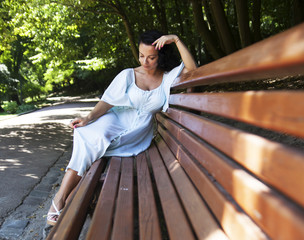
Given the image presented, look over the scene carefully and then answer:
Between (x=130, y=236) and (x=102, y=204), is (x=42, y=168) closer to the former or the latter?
(x=102, y=204)

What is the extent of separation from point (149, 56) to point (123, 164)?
46.2 inches

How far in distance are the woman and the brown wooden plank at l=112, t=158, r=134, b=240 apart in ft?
1.86

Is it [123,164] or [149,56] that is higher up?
[149,56]

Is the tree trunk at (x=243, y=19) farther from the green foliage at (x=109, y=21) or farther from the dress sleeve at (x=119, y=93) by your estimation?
the dress sleeve at (x=119, y=93)

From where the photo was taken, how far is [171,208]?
1.68 m

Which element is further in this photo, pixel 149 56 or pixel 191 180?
pixel 149 56

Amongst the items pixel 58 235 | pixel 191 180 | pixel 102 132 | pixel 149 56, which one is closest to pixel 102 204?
pixel 58 235

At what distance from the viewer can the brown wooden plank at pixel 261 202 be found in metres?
0.79

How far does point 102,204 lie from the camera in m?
1.81

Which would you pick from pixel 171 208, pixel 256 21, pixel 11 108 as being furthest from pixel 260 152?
pixel 11 108

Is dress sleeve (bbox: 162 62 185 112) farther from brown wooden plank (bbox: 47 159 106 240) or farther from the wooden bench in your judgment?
brown wooden plank (bbox: 47 159 106 240)

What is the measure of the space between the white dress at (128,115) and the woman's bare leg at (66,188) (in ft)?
1.26

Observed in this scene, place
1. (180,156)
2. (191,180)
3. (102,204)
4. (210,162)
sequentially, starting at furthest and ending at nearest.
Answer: (180,156), (191,180), (102,204), (210,162)

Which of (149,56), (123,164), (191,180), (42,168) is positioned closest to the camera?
(191,180)
